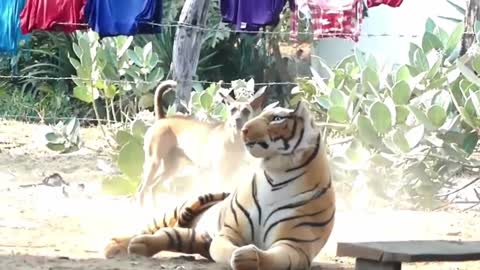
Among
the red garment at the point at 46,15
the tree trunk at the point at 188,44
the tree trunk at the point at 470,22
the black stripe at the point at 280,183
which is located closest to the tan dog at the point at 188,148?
the tree trunk at the point at 188,44

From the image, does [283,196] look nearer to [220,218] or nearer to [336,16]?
[220,218]

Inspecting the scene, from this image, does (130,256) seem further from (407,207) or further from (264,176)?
(407,207)

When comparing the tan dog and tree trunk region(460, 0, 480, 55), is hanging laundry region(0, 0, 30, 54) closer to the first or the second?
the tan dog

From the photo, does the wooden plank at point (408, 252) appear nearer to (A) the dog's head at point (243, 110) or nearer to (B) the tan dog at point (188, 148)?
(A) the dog's head at point (243, 110)

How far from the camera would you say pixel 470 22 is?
925cm

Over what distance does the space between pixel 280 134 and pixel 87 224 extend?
2.21 m

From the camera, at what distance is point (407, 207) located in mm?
8445

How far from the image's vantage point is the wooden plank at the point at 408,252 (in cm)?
468

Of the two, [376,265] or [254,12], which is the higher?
[254,12]

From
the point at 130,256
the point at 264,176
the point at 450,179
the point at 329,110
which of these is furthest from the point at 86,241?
the point at 450,179

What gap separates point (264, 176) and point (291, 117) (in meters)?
0.35

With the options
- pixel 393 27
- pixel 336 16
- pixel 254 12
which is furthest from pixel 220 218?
pixel 393 27

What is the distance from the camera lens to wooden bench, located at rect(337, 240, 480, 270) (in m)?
4.68

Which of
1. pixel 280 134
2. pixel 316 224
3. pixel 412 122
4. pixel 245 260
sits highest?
pixel 280 134
